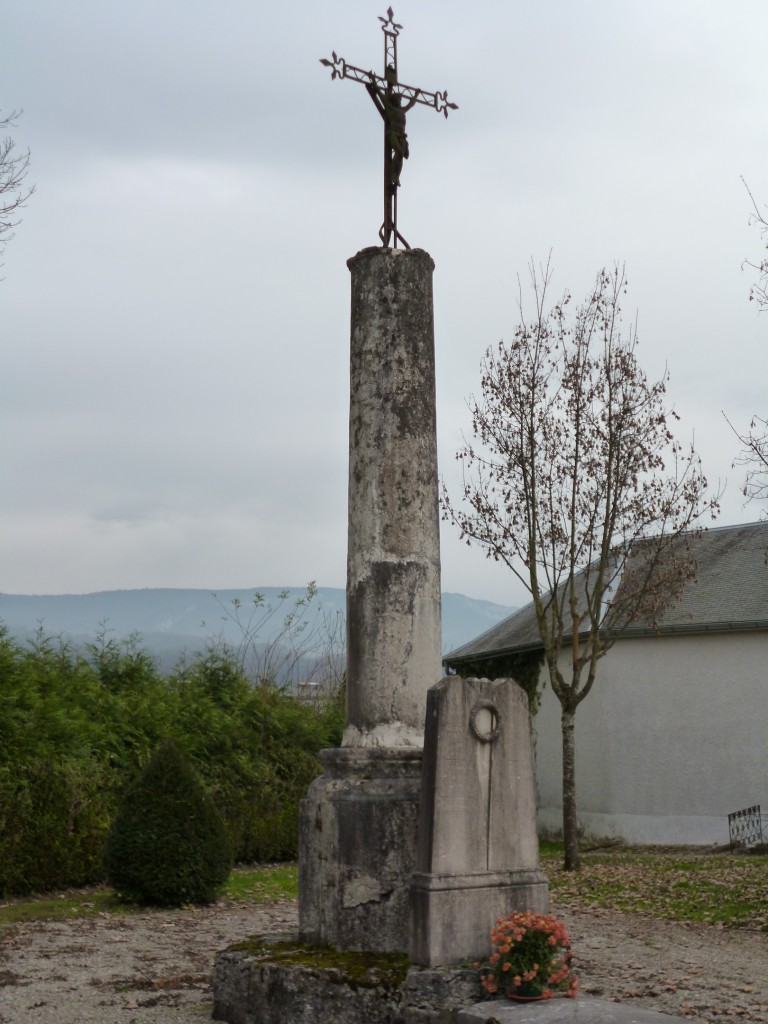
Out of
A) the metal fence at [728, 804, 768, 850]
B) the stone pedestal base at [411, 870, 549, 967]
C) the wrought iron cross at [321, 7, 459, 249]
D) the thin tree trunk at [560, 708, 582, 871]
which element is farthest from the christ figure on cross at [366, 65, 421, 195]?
the metal fence at [728, 804, 768, 850]

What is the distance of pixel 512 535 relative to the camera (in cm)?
1709

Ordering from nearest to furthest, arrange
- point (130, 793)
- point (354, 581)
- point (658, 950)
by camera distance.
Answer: point (354, 581), point (658, 950), point (130, 793)

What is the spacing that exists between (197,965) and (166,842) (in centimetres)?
343

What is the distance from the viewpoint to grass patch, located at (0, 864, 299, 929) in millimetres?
11164

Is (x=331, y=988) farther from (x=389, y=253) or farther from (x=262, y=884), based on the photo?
(x=262, y=884)

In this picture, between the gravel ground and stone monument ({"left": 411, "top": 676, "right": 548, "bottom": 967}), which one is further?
the gravel ground

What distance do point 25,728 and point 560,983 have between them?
9.23 m

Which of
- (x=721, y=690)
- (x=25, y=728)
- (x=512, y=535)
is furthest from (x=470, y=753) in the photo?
(x=721, y=690)

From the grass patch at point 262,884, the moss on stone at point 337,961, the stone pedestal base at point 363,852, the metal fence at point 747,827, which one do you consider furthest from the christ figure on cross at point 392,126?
the metal fence at point 747,827

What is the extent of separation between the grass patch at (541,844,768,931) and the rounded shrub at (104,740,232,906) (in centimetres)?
414

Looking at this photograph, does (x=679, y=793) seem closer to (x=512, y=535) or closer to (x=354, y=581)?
(x=512, y=535)

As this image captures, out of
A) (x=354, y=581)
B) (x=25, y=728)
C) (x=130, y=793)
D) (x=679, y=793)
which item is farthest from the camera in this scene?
(x=679, y=793)

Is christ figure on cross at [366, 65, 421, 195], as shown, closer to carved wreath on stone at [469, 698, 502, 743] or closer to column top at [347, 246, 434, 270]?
column top at [347, 246, 434, 270]

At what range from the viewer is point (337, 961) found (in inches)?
252
